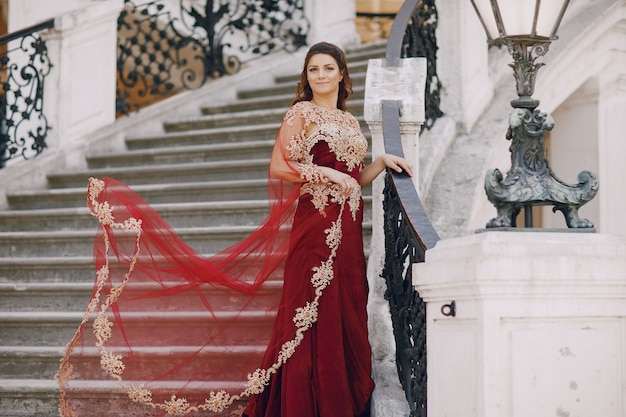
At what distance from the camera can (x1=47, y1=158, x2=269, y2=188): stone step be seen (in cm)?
862

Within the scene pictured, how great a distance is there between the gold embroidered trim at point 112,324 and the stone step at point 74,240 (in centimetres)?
175

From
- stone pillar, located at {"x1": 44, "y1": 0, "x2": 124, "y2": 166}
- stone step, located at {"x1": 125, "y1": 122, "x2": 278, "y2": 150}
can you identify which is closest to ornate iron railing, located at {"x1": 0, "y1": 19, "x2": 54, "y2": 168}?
stone pillar, located at {"x1": 44, "y1": 0, "x2": 124, "y2": 166}

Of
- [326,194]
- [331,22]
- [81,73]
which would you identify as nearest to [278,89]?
[331,22]

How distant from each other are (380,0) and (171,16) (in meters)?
3.90

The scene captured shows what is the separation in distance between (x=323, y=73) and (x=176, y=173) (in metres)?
3.36

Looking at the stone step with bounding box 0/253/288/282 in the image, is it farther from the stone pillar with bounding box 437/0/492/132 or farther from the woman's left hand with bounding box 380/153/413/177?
the woman's left hand with bounding box 380/153/413/177

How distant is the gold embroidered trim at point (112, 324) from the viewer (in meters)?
5.56

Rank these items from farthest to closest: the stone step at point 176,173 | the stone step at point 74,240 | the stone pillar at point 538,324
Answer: the stone step at point 176,173, the stone step at point 74,240, the stone pillar at point 538,324

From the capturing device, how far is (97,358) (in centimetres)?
621

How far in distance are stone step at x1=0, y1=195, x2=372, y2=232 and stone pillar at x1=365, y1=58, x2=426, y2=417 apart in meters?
1.23

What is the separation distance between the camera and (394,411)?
5.26m

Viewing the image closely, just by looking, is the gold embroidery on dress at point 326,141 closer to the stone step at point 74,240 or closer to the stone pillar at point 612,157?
the stone step at point 74,240

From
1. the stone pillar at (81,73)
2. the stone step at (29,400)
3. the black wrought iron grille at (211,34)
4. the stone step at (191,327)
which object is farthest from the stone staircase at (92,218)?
the black wrought iron grille at (211,34)

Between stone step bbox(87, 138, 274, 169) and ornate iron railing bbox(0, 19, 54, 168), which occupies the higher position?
ornate iron railing bbox(0, 19, 54, 168)
